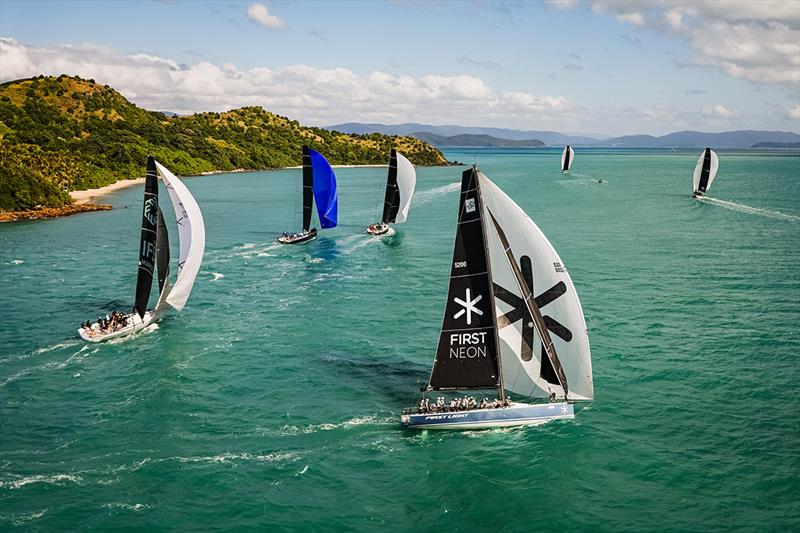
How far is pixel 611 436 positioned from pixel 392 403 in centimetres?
1182

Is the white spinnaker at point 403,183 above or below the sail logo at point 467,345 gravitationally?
above

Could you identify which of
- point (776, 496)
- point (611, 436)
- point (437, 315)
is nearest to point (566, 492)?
point (611, 436)

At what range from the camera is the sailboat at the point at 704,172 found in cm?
12600

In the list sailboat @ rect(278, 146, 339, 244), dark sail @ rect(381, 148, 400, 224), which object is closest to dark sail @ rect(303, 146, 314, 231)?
sailboat @ rect(278, 146, 339, 244)

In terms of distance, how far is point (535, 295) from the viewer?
31266 millimetres

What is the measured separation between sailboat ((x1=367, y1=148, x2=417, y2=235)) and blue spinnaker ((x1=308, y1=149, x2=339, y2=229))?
260 inches

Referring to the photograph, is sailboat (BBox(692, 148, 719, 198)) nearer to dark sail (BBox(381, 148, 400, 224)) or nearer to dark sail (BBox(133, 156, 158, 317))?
dark sail (BBox(381, 148, 400, 224))

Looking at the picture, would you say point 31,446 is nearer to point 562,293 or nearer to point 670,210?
point 562,293

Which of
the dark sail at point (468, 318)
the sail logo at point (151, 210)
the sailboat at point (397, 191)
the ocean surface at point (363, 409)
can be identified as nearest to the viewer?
the ocean surface at point (363, 409)

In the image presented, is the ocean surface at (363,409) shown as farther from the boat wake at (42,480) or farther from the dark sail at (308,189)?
the dark sail at (308,189)

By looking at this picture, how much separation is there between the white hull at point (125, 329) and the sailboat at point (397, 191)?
4454 cm

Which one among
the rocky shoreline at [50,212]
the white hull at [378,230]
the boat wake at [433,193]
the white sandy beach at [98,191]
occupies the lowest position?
the rocky shoreline at [50,212]

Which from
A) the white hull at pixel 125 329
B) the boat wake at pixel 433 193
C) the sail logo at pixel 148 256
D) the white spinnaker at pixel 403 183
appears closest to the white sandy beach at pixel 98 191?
the white spinnaker at pixel 403 183

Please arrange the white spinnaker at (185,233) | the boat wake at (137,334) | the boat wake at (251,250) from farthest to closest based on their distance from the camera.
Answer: the boat wake at (251,250), the boat wake at (137,334), the white spinnaker at (185,233)
